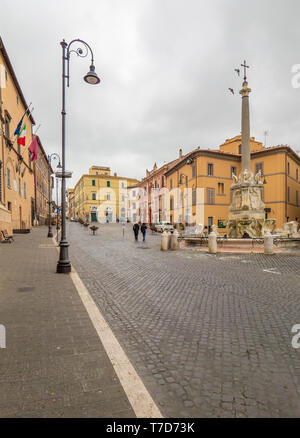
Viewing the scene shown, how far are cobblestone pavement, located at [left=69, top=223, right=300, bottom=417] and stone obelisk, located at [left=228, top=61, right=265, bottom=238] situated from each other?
10074 mm

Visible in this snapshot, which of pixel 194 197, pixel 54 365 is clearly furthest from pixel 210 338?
pixel 194 197

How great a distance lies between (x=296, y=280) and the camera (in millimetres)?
6805

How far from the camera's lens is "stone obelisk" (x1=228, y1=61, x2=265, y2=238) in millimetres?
16609

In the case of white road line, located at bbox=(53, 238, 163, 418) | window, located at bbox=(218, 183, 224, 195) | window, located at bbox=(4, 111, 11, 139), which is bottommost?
white road line, located at bbox=(53, 238, 163, 418)

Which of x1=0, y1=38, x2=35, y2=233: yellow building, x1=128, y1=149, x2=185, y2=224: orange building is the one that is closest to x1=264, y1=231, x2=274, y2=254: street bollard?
x1=0, y1=38, x2=35, y2=233: yellow building

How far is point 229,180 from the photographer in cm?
3438

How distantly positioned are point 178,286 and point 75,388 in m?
4.16

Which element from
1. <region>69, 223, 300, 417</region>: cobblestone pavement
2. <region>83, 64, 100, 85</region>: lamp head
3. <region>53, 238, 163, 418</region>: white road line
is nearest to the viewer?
<region>53, 238, 163, 418</region>: white road line

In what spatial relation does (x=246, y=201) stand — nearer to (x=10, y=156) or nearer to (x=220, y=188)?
(x=220, y=188)

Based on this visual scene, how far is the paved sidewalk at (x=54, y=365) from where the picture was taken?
209 centimetres

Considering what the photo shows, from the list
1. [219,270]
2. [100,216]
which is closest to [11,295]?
[219,270]

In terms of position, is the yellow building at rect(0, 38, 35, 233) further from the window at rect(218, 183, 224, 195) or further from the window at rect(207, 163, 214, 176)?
the window at rect(218, 183, 224, 195)
